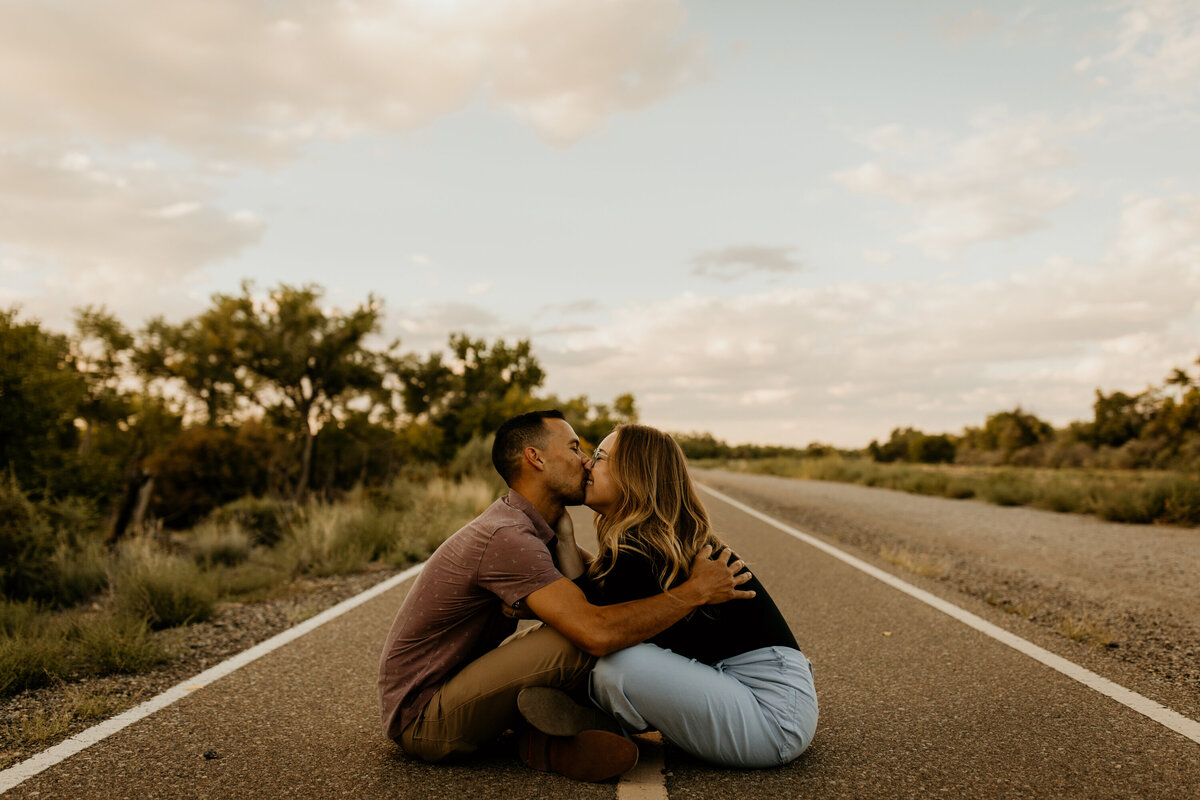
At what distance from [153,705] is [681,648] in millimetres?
2919

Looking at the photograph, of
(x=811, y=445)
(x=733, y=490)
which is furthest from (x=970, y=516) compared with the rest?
(x=811, y=445)

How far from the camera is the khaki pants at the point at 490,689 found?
3.62 metres

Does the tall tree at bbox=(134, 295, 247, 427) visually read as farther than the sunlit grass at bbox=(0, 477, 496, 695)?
Yes

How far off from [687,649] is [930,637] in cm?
310

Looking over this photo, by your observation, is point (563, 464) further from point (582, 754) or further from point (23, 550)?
point (23, 550)

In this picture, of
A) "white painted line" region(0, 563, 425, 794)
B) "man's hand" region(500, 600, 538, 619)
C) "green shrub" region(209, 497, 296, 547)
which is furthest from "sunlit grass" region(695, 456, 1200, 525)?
"green shrub" region(209, 497, 296, 547)

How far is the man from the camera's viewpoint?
3.51 metres

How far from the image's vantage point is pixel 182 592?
716 cm

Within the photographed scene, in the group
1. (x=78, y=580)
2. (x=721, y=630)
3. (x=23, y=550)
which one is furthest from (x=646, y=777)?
(x=23, y=550)

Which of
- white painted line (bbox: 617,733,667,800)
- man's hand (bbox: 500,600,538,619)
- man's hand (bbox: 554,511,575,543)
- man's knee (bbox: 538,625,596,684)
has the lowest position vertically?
white painted line (bbox: 617,733,667,800)

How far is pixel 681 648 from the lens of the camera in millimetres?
3793

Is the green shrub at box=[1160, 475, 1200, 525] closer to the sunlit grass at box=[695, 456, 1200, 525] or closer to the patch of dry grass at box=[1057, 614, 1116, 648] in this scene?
the sunlit grass at box=[695, 456, 1200, 525]

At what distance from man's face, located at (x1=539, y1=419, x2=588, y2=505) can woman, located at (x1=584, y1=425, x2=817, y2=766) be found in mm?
67

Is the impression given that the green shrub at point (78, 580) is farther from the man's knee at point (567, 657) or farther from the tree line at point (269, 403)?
the tree line at point (269, 403)
